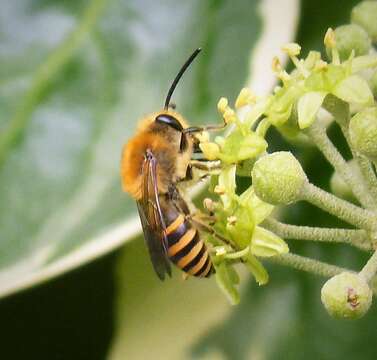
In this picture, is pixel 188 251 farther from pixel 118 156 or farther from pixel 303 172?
pixel 118 156

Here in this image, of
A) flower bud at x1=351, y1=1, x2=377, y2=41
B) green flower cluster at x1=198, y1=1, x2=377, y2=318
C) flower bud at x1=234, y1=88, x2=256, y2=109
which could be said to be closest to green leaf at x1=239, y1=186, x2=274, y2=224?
green flower cluster at x1=198, y1=1, x2=377, y2=318

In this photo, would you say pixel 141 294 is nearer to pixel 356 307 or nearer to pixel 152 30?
pixel 152 30

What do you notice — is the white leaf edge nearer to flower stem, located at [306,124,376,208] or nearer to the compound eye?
the compound eye

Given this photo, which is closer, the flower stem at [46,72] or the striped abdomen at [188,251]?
the striped abdomen at [188,251]

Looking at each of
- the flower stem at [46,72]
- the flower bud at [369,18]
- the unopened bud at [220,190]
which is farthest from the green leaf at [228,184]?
the flower stem at [46,72]

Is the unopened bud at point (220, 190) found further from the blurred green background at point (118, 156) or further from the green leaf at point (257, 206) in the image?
the blurred green background at point (118, 156)
